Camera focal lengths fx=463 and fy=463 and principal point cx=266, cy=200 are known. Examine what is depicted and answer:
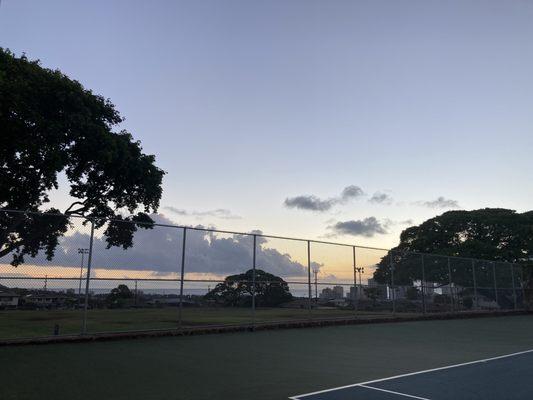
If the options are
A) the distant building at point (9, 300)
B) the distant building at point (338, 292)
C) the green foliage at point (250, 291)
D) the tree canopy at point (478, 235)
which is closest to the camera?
the distant building at point (9, 300)

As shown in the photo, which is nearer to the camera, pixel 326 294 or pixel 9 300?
pixel 9 300

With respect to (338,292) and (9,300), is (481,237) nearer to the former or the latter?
(338,292)

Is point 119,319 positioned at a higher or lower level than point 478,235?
lower

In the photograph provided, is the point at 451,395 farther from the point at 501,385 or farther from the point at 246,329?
the point at 246,329

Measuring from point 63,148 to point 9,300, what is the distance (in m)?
10.4

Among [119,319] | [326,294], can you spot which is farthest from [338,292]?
[119,319]

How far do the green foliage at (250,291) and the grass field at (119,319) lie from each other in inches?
10.8

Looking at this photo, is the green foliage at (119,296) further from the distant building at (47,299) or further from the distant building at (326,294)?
the distant building at (326,294)

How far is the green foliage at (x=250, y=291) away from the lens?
1440cm

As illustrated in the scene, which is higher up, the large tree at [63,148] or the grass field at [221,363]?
the large tree at [63,148]

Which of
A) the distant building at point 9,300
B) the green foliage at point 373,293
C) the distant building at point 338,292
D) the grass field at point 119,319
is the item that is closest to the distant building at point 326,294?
the distant building at point 338,292

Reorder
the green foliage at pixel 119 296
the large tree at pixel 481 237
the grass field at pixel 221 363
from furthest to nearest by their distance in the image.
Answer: the large tree at pixel 481 237
the green foliage at pixel 119 296
the grass field at pixel 221 363

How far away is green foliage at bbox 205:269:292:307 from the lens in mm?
14398

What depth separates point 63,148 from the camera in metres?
18.9
